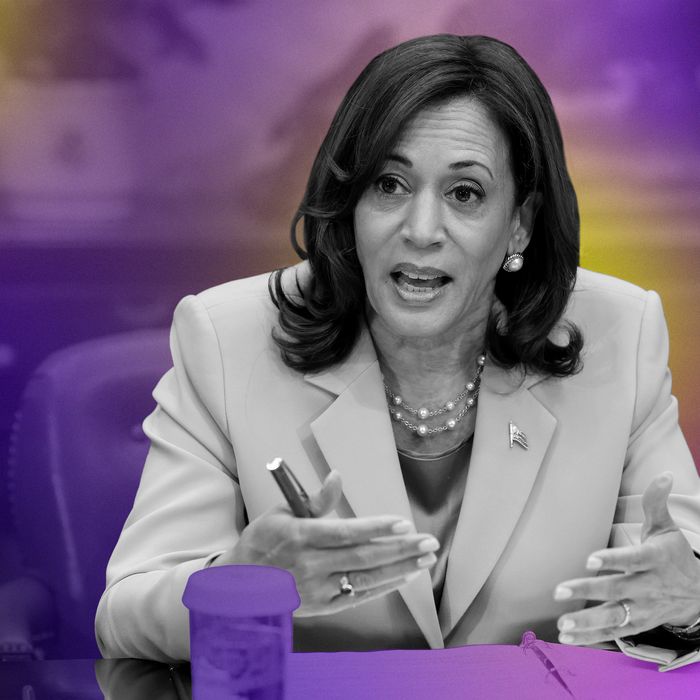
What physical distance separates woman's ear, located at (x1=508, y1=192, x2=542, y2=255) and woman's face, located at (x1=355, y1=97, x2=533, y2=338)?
10cm

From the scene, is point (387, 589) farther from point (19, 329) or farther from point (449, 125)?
point (19, 329)

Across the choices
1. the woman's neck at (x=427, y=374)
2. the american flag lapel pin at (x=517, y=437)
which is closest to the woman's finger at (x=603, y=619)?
the american flag lapel pin at (x=517, y=437)

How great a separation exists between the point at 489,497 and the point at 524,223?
51 cm

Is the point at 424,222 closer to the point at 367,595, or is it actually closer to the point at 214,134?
the point at 367,595

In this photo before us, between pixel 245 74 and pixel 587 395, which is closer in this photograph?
pixel 587 395

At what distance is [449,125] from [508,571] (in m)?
0.78

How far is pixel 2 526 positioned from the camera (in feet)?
8.66

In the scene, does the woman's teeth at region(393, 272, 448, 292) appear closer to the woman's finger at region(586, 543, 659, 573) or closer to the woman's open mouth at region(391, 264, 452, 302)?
the woman's open mouth at region(391, 264, 452, 302)

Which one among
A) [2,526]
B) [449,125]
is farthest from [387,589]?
[2,526]

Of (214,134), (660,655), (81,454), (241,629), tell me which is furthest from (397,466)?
(214,134)

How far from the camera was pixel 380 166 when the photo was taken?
1.84 metres

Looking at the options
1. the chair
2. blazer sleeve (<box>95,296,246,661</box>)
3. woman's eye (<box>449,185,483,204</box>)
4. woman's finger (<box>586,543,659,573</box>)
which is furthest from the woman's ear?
the chair

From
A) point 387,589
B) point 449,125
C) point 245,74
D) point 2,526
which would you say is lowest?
point 2,526

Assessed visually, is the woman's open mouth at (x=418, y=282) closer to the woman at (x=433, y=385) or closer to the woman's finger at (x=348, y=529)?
the woman at (x=433, y=385)
